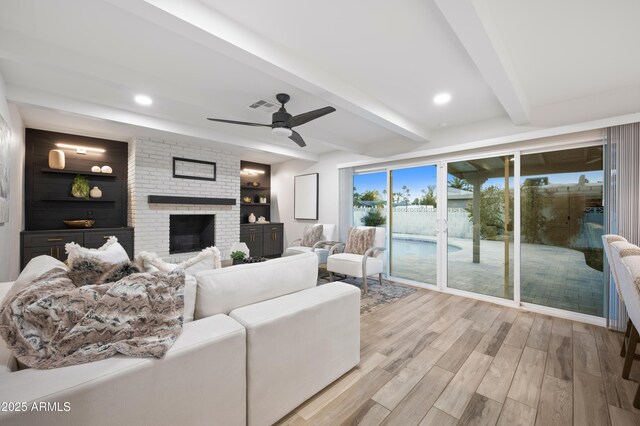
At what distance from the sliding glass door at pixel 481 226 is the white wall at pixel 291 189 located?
6.09ft

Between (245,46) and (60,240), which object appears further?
(60,240)

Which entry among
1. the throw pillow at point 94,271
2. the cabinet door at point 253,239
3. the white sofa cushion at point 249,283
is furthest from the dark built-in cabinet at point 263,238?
the throw pillow at point 94,271

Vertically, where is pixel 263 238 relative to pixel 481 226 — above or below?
below

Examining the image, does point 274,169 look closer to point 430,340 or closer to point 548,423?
point 430,340

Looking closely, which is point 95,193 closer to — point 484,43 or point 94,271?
point 94,271

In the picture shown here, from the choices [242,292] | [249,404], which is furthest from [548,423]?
[242,292]

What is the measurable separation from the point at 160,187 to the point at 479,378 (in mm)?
5133

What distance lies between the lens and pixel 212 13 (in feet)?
5.57

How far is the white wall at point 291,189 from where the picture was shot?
5.60 meters

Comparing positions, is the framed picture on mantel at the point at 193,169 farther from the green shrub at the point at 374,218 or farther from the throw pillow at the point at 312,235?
the green shrub at the point at 374,218

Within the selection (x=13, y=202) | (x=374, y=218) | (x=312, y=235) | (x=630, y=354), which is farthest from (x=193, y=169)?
(x=630, y=354)

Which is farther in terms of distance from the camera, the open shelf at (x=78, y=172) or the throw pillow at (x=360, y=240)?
the throw pillow at (x=360, y=240)

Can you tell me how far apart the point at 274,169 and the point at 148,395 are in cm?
636

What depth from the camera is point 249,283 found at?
5.34ft
